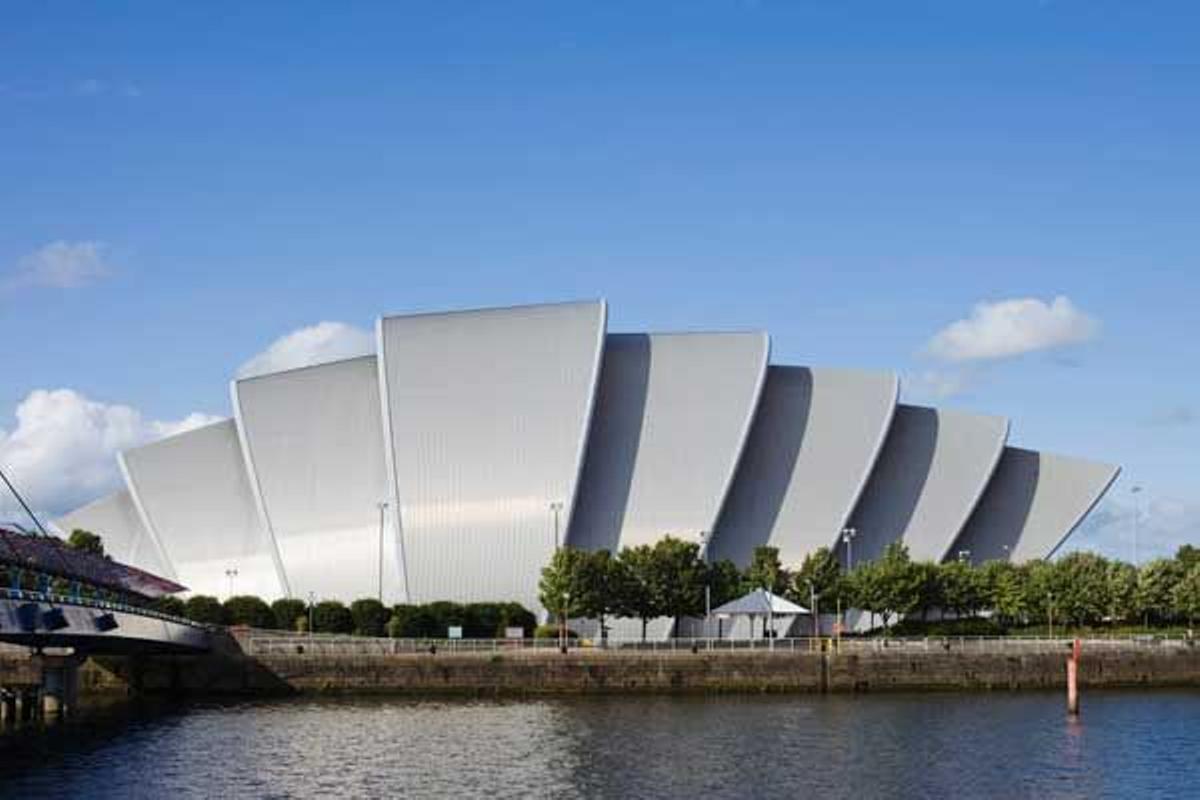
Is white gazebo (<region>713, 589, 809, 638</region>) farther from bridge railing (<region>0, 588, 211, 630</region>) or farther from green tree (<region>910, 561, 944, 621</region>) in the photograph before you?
bridge railing (<region>0, 588, 211, 630</region>)

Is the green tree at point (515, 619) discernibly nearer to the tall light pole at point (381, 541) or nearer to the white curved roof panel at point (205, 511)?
the tall light pole at point (381, 541)

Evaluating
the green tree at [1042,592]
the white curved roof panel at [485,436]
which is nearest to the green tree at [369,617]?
the white curved roof panel at [485,436]

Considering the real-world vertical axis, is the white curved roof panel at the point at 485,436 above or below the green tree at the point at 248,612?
above

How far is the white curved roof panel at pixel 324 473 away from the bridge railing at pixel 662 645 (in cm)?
1541

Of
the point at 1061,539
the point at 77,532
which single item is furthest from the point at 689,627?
the point at 77,532

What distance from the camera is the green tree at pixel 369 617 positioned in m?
77.8

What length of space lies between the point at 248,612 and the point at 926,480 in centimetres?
3724

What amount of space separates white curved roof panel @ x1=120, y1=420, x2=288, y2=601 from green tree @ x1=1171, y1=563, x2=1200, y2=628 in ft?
147

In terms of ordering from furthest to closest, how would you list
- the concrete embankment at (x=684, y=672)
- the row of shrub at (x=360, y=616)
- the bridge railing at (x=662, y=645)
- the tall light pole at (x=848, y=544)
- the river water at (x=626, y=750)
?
the tall light pole at (x=848, y=544) < the row of shrub at (x=360, y=616) < the bridge railing at (x=662, y=645) < the concrete embankment at (x=684, y=672) < the river water at (x=626, y=750)

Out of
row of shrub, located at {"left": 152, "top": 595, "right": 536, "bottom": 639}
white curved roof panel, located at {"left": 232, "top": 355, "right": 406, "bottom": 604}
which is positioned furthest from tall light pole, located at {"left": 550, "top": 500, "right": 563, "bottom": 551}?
white curved roof panel, located at {"left": 232, "top": 355, "right": 406, "bottom": 604}

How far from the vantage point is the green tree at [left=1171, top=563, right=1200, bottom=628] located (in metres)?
82.4

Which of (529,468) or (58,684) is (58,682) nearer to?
(58,684)

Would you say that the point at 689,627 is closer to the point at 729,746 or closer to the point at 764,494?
the point at 764,494

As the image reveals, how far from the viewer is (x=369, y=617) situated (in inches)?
3066
